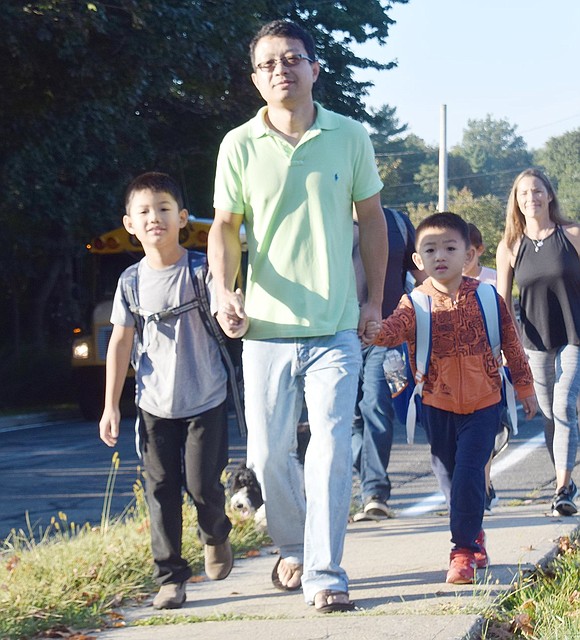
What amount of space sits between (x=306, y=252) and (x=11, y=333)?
2563 cm

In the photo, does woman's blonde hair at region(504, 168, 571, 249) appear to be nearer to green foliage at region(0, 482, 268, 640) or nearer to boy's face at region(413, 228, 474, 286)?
boy's face at region(413, 228, 474, 286)

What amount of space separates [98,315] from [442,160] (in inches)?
901

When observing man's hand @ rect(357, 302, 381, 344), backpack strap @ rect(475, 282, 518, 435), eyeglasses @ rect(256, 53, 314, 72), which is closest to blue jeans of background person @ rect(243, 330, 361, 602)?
man's hand @ rect(357, 302, 381, 344)

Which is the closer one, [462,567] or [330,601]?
[330,601]

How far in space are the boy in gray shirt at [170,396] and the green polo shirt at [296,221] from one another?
0.35 metres

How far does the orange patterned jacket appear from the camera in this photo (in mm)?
5426

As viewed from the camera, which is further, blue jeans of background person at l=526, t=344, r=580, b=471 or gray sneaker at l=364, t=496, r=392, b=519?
blue jeans of background person at l=526, t=344, r=580, b=471

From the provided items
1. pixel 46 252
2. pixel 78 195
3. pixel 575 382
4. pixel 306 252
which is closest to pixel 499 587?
pixel 306 252

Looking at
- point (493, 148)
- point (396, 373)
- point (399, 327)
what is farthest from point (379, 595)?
point (493, 148)

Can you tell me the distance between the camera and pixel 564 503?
691 centimetres

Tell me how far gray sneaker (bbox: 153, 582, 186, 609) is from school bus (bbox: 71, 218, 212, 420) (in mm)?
12955

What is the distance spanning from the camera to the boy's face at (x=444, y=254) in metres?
5.47

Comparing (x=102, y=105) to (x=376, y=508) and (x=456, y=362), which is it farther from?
(x=456, y=362)

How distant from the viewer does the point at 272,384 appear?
186 inches
